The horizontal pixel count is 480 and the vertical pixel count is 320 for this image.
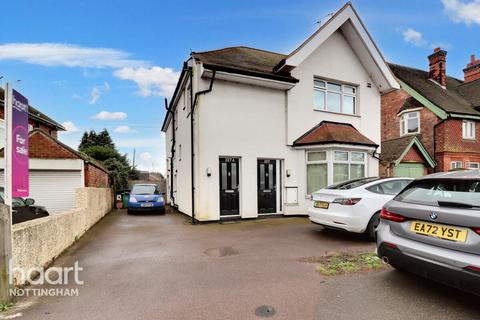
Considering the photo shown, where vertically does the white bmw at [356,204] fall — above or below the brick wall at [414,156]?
below

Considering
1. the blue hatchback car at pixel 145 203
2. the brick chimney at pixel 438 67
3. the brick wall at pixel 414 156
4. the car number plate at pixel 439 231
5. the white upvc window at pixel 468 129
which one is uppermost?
the brick chimney at pixel 438 67

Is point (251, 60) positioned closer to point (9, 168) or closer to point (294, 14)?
point (294, 14)

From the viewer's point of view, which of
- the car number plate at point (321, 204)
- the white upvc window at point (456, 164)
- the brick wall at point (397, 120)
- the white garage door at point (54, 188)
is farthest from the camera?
the brick wall at point (397, 120)

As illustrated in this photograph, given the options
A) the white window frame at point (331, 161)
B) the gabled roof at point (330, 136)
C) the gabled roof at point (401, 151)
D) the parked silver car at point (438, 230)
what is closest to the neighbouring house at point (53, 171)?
the gabled roof at point (330, 136)

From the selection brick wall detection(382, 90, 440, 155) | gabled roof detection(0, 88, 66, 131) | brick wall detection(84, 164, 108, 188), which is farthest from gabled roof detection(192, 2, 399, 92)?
gabled roof detection(0, 88, 66, 131)

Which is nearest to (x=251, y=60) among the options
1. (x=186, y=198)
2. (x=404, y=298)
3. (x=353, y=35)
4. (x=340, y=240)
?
(x=353, y=35)

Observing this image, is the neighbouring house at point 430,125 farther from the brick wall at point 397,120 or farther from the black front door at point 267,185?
the black front door at point 267,185

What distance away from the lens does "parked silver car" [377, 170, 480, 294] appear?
9.18 feet

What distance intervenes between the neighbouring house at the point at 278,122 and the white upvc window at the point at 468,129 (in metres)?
9.19

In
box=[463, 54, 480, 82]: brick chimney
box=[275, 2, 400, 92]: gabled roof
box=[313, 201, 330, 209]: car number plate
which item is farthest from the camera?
box=[463, 54, 480, 82]: brick chimney

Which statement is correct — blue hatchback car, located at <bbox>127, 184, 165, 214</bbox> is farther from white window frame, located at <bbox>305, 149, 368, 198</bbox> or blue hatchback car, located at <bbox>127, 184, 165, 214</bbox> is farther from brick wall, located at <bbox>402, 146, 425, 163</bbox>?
brick wall, located at <bbox>402, 146, 425, 163</bbox>

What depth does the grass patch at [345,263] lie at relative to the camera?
176 inches

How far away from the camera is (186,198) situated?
11.7 metres

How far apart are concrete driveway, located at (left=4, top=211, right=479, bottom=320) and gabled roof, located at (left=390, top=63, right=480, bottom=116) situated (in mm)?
16308
